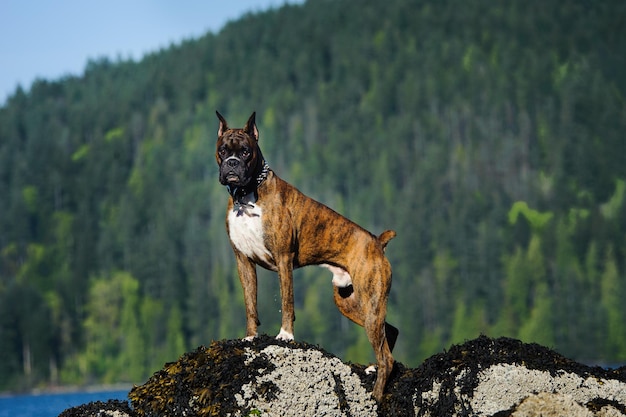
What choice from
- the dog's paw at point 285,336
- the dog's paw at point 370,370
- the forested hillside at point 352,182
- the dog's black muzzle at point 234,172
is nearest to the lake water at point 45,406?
the dog's paw at point 285,336

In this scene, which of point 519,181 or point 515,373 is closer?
point 515,373

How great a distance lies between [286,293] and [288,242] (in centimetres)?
66

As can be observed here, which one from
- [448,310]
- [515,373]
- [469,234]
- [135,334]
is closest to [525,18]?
[469,234]

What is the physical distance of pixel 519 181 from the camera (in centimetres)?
14862

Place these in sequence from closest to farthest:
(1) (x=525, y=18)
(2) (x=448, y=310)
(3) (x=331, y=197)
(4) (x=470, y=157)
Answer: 1. (2) (x=448, y=310)
2. (3) (x=331, y=197)
3. (4) (x=470, y=157)
4. (1) (x=525, y=18)

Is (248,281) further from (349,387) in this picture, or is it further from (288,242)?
(349,387)

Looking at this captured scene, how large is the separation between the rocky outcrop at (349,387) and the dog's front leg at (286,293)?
288mm

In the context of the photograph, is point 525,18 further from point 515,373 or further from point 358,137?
point 515,373

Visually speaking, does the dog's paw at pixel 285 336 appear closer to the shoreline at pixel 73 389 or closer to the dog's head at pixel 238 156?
the dog's head at pixel 238 156

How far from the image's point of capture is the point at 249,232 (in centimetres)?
1277

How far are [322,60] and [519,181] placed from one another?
2218 inches

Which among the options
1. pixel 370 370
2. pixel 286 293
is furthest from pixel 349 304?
pixel 286 293

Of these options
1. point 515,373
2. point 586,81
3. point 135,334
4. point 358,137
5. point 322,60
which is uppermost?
point 322,60

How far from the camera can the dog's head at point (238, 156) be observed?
1240 centimetres
